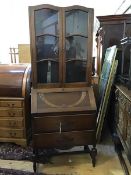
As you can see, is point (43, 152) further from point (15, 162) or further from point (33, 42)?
point (33, 42)

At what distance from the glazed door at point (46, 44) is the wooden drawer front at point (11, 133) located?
0.81 metres

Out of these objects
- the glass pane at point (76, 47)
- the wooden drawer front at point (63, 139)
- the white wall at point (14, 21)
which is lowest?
the wooden drawer front at point (63, 139)

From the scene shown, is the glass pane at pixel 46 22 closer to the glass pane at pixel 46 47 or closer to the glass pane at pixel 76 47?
the glass pane at pixel 46 47

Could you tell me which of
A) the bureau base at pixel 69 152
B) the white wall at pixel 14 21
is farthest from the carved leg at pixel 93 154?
the white wall at pixel 14 21

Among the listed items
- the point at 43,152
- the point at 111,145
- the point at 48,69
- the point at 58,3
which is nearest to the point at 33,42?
the point at 48,69

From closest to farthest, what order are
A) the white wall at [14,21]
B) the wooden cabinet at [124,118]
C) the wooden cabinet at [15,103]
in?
1. the wooden cabinet at [124,118]
2. the wooden cabinet at [15,103]
3. the white wall at [14,21]

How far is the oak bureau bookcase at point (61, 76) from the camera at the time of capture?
2.15m

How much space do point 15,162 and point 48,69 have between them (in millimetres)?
1149

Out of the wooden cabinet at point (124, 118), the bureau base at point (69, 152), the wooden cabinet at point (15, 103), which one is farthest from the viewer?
the wooden cabinet at point (15, 103)

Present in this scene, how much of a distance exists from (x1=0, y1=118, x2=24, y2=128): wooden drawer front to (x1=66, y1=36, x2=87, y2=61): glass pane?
1.07 metres

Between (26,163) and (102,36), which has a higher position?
(102,36)

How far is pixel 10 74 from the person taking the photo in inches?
105

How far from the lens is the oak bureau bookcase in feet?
7.06

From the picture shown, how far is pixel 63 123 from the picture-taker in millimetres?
2189
